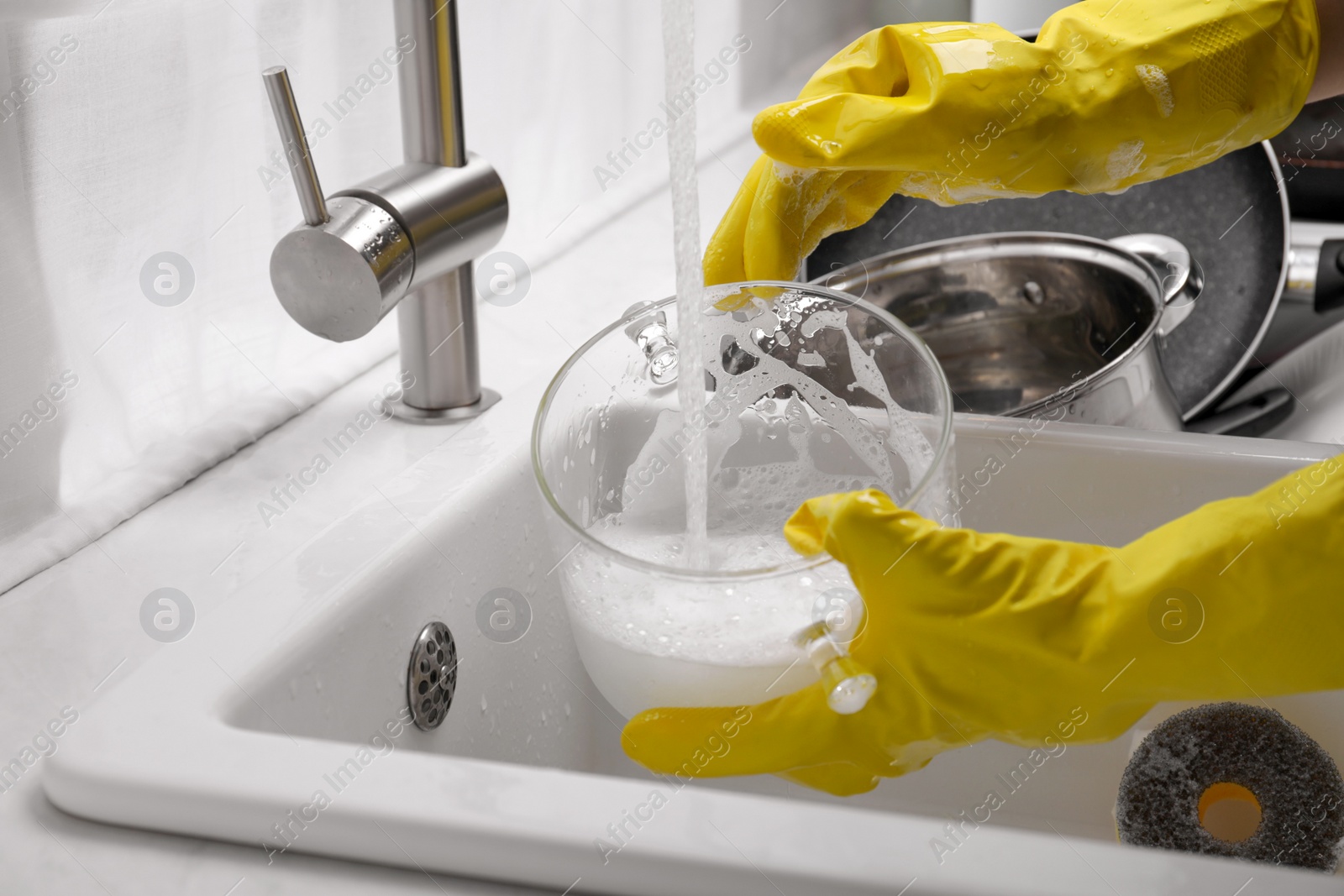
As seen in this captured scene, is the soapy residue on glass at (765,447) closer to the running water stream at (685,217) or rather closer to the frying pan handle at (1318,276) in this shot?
the running water stream at (685,217)

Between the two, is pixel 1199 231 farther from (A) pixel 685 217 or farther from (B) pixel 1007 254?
Result: (A) pixel 685 217

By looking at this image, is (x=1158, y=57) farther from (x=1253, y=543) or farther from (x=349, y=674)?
(x=349, y=674)

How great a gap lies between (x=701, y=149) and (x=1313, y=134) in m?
0.68

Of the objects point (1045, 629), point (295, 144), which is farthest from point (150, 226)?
point (1045, 629)

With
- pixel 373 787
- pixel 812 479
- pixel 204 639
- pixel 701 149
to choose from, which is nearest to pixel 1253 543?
pixel 812 479

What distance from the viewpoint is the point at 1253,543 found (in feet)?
1.53

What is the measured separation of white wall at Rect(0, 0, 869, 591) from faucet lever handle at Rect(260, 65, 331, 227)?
0.35 ft

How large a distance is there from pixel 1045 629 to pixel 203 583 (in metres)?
0.45

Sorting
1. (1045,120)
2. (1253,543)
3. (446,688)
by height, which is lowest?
(446,688)

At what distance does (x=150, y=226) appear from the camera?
2.35 ft

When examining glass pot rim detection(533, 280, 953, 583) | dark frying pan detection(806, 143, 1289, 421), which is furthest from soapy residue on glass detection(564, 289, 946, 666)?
dark frying pan detection(806, 143, 1289, 421)

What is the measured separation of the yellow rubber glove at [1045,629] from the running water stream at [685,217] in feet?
0.31

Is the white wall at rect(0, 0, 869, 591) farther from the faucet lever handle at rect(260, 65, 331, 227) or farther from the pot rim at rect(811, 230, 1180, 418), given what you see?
the pot rim at rect(811, 230, 1180, 418)

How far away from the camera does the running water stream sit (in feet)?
1.76
